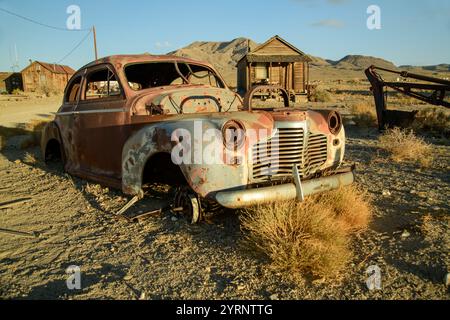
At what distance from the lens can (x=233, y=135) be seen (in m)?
3.19

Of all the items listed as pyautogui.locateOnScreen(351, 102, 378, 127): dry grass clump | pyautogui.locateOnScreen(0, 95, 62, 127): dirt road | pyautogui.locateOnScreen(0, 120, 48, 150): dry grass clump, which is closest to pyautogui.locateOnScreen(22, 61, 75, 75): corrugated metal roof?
pyautogui.locateOnScreen(0, 95, 62, 127): dirt road

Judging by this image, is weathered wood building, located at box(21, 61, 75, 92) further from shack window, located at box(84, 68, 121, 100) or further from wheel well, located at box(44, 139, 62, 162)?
shack window, located at box(84, 68, 121, 100)

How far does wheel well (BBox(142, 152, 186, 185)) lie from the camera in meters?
4.04

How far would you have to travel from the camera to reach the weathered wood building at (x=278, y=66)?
26.3 metres

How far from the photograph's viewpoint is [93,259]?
3.12m

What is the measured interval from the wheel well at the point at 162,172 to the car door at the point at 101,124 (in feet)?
1.51

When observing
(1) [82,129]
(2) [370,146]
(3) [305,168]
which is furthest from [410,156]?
(1) [82,129]

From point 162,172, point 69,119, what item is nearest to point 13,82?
point 69,119

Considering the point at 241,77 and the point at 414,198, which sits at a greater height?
the point at 241,77

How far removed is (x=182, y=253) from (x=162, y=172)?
4.60 feet

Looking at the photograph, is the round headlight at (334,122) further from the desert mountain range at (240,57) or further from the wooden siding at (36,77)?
the desert mountain range at (240,57)

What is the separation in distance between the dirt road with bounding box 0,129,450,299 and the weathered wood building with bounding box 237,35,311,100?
73.2ft
